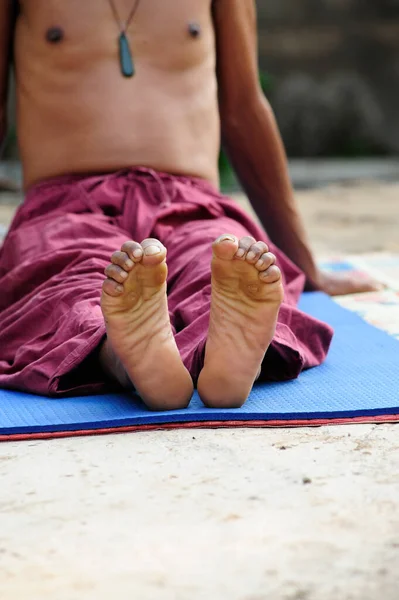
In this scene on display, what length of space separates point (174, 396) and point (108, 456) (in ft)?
0.64

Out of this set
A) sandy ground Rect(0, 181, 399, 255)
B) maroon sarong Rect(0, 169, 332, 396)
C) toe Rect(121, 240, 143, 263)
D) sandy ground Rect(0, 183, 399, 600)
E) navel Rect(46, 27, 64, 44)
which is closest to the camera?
sandy ground Rect(0, 183, 399, 600)

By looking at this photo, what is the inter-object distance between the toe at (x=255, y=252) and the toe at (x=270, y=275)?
2 cm

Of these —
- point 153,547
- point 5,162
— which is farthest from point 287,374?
point 5,162

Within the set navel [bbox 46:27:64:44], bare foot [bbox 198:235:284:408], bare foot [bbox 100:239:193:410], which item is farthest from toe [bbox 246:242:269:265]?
navel [bbox 46:27:64:44]

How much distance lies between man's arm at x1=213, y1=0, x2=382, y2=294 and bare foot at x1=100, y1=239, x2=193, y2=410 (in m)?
1.04

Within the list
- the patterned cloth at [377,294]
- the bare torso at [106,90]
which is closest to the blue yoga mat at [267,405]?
the patterned cloth at [377,294]

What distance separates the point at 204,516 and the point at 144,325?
1.28 feet

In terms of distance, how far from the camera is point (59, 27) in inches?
92.2

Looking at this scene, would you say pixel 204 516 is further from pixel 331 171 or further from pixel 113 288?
pixel 331 171

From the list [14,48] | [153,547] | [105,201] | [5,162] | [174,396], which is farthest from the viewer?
[5,162]

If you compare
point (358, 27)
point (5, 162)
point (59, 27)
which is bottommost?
point (5, 162)

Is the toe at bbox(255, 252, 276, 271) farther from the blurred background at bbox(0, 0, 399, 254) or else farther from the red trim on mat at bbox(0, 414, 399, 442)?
the blurred background at bbox(0, 0, 399, 254)

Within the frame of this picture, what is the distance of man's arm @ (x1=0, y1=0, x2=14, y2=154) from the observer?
7.94 feet

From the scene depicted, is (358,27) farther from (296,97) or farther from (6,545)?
(6,545)
